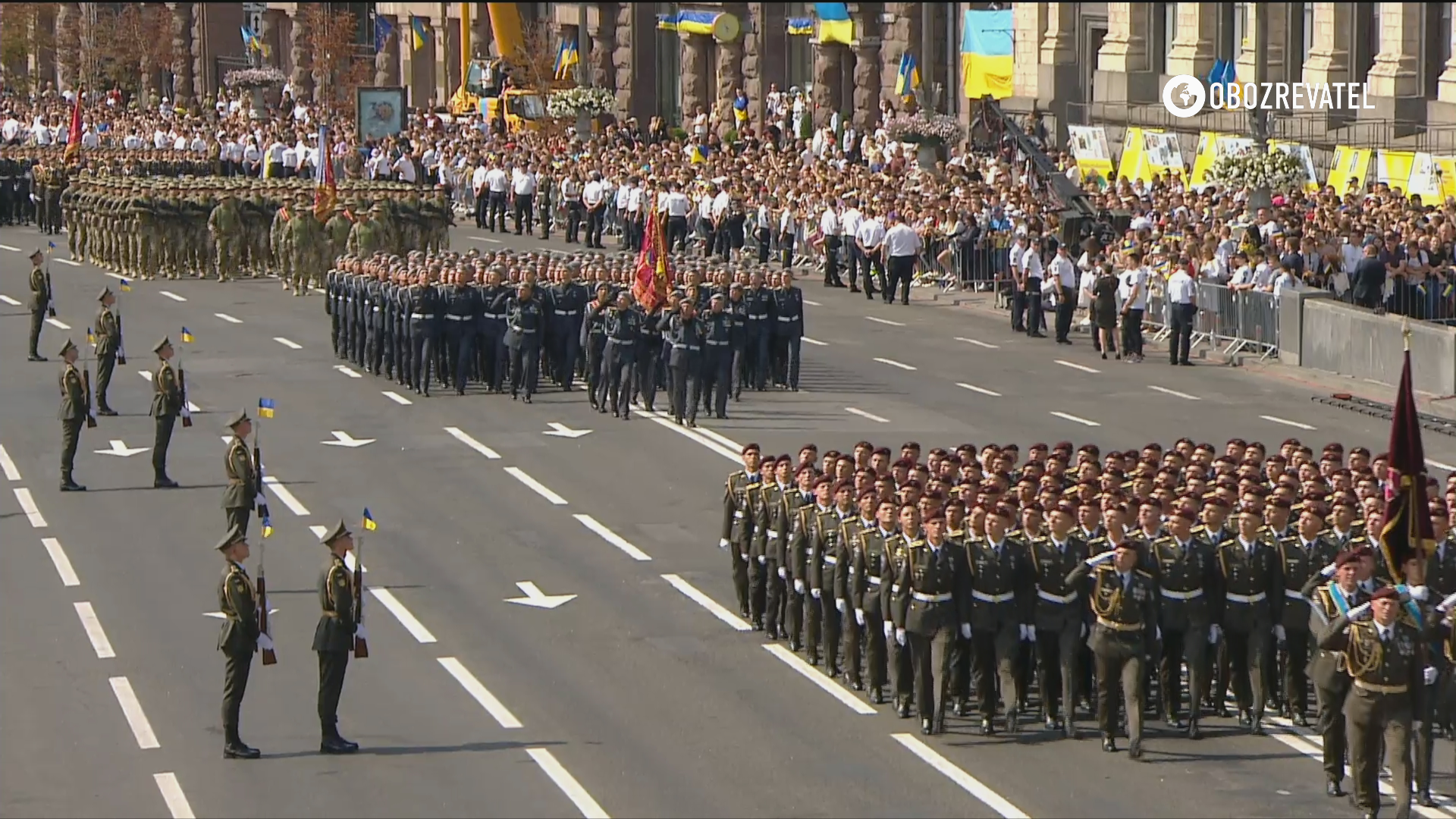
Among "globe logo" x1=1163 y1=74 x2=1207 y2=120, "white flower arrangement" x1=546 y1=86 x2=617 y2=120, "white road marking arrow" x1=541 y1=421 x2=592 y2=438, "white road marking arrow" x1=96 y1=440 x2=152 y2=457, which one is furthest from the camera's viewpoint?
"white flower arrangement" x1=546 y1=86 x2=617 y2=120

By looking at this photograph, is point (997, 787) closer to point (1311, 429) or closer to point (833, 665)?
point (833, 665)

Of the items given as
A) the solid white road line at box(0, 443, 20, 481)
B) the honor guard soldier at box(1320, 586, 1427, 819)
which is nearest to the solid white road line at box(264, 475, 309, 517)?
the solid white road line at box(0, 443, 20, 481)

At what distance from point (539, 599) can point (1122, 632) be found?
20.1ft

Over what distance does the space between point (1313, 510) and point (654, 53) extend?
201 feet

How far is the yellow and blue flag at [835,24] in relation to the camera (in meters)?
66.1

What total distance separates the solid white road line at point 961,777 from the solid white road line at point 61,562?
8.10m

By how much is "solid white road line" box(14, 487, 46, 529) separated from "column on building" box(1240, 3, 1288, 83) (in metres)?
31.3

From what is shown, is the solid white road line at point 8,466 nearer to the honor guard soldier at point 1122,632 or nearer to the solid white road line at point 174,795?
the solid white road line at point 174,795

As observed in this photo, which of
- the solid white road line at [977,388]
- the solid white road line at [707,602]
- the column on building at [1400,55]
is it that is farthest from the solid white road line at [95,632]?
the column on building at [1400,55]

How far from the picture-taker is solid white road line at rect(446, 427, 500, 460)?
29422 mm

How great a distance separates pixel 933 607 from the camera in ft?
59.6

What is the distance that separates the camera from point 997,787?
17016mm

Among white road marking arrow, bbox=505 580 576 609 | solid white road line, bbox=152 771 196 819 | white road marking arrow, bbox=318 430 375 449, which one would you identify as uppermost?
white road marking arrow, bbox=318 430 375 449

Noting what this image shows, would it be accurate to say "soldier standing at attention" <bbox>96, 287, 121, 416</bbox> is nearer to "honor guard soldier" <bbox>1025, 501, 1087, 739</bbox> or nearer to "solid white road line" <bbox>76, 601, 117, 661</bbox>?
"solid white road line" <bbox>76, 601, 117, 661</bbox>
